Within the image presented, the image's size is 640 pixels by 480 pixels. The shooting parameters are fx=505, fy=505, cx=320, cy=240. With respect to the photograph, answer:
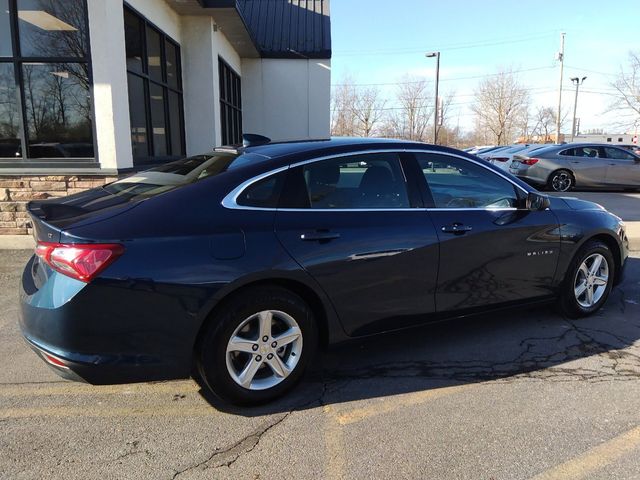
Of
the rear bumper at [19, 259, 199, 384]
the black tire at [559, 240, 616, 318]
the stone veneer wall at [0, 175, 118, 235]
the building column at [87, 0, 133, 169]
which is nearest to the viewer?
the rear bumper at [19, 259, 199, 384]

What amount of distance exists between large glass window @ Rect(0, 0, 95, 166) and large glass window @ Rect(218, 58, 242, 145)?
5.52 meters

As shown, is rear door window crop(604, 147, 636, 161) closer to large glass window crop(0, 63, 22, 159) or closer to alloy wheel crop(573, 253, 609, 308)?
alloy wheel crop(573, 253, 609, 308)

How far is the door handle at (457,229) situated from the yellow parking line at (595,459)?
1547mm

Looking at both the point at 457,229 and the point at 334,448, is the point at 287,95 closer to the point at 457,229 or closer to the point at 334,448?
the point at 457,229

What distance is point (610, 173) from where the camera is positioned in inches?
570

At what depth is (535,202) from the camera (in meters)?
4.01

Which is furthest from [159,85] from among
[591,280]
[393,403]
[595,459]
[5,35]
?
[595,459]

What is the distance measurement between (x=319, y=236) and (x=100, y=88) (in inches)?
203

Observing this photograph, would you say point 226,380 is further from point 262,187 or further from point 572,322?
point 572,322

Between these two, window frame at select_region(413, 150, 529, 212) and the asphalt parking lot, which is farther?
window frame at select_region(413, 150, 529, 212)

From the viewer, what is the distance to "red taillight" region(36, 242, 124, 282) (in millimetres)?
2572

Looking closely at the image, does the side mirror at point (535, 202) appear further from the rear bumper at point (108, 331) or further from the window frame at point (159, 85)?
the window frame at point (159, 85)

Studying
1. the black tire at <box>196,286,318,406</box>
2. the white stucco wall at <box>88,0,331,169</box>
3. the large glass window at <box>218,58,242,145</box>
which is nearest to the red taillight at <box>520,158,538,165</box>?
the white stucco wall at <box>88,0,331,169</box>

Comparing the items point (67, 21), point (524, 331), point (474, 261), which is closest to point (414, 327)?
point (474, 261)
